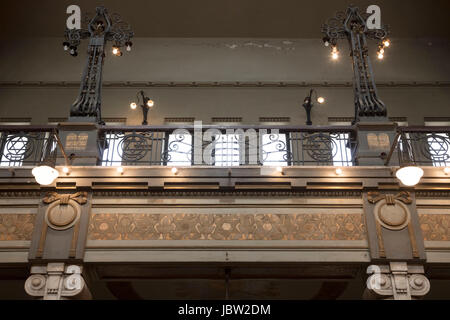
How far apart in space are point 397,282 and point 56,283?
5441 mm

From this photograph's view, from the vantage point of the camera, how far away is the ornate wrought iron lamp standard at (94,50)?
1046cm

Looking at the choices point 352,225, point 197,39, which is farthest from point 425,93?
point 352,225

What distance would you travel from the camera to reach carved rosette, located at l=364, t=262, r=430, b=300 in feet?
27.7

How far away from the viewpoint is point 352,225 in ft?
29.8

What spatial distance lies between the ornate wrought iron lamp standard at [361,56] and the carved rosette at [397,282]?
9.62 ft

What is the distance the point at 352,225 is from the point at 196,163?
10.1ft

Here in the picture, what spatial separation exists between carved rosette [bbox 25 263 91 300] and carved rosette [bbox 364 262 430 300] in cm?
465

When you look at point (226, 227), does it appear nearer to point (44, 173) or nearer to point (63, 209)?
point (63, 209)

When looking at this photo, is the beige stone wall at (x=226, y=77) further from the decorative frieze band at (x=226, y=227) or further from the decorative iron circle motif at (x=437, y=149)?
the decorative frieze band at (x=226, y=227)

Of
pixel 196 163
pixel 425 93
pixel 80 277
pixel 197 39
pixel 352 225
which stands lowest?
pixel 80 277

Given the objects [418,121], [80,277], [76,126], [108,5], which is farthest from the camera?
[108,5]

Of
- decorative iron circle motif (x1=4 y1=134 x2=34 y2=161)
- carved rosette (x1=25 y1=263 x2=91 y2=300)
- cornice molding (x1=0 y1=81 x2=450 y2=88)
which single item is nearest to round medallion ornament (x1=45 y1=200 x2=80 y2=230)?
carved rosette (x1=25 y1=263 x2=91 y2=300)

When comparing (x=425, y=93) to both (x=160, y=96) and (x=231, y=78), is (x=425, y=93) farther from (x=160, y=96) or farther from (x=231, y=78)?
(x=160, y=96)

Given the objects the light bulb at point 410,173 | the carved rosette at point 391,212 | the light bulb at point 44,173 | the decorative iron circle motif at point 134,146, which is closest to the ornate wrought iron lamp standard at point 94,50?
the decorative iron circle motif at point 134,146
